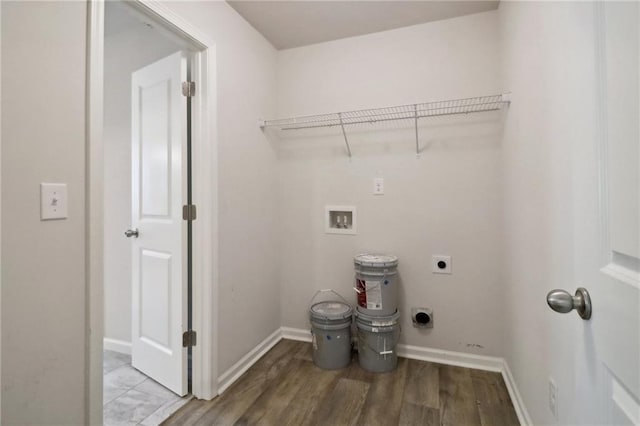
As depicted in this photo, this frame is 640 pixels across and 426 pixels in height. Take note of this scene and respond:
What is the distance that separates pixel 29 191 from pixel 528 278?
2065 millimetres

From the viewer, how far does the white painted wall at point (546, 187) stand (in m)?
0.71

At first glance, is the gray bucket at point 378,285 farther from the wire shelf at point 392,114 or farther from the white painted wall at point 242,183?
the wire shelf at point 392,114

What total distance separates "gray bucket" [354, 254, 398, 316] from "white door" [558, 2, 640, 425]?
1332 millimetres

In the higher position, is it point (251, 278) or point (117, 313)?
point (251, 278)

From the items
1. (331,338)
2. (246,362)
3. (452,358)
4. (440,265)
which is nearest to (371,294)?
(331,338)

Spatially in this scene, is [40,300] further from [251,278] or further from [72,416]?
[251,278]

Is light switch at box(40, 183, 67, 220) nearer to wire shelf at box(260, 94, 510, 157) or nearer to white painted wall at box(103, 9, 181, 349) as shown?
white painted wall at box(103, 9, 181, 349)

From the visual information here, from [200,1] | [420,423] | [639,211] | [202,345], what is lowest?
[420,423]

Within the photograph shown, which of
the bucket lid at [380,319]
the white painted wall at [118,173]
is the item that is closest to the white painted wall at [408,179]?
the bucket lid at [380,319]

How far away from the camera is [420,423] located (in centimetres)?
153

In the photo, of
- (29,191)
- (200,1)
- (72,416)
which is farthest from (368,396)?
(200,1)

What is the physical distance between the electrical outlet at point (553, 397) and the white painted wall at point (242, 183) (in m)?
1.66

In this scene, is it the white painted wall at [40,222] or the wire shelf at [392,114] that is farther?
the wire shelf at [392,114]

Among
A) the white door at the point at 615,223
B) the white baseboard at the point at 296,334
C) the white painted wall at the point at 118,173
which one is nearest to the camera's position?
the white door at the point at 615,223
